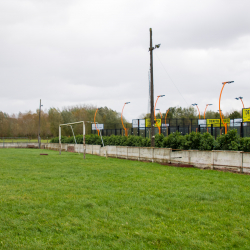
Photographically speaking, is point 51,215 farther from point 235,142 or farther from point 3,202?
point 235,142

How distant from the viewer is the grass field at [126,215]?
4836 millimetres

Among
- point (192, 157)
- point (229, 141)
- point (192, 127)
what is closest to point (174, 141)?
point (192, 157)

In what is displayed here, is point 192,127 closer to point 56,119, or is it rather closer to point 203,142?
point 203,142

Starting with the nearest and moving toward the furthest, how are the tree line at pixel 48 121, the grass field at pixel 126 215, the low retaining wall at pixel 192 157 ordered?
the grass field at pixel 126 215
the low retaining wall at pixel 192 157
the tree line at pixel 48 121

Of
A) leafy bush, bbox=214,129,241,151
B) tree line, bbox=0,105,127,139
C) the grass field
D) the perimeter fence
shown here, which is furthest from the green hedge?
tree line, bbox=0,105,127,139

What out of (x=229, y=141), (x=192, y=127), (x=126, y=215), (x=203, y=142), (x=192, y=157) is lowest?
(x=126, y=215)

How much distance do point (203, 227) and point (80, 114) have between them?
81164 mm

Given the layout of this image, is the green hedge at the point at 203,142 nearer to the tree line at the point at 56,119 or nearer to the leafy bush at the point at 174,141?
the leafy bush at the point at 174,141

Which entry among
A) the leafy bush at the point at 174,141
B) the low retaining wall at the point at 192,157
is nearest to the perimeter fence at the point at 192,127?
the leafy bush at the point at 174,141

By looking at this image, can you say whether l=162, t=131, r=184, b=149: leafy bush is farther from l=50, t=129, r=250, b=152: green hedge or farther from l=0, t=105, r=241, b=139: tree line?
l=0, t=105, r=241, b=139: tree line

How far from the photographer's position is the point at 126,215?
6324mm

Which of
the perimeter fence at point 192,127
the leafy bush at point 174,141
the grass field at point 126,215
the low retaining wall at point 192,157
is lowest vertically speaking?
the grass field at point 126,215

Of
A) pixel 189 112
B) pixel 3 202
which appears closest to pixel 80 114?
pixel 189 112

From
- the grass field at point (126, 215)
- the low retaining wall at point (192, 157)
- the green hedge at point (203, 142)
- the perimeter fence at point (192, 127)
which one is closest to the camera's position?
the grass field at point (126, 215)
